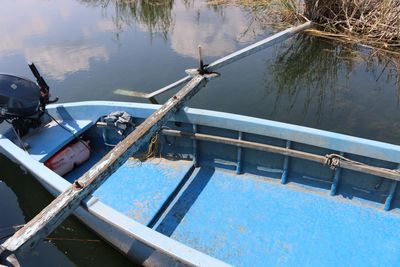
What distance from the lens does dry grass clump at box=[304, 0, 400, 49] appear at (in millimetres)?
7611

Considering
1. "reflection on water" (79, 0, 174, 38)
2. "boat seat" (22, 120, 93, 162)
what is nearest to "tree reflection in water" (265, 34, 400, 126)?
"boat seat" (22, 120, 93, 162)

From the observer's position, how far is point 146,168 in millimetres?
4367

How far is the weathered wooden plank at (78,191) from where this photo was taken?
253 centimetres

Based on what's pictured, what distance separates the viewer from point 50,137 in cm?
434

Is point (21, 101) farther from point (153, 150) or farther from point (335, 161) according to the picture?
point (335, 161)

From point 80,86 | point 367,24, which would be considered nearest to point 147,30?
point 80,86

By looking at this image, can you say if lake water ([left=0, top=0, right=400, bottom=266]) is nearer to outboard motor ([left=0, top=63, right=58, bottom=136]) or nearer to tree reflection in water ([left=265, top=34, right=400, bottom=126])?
tree reflection in water ([left=265, top=34, right=400, bottom=126])

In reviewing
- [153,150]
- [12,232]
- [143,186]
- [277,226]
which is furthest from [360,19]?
[12,232]

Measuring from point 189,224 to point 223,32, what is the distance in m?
7.03

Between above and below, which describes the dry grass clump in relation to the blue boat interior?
above

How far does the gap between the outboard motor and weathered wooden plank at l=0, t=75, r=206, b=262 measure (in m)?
1.54

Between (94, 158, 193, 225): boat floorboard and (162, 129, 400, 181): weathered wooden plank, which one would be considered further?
(94, 158, 193, 225): boat floorboard

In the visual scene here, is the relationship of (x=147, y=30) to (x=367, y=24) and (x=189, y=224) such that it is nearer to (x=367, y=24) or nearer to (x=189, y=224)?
(x=367, y=24)

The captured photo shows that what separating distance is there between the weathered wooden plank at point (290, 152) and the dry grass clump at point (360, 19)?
534cm
